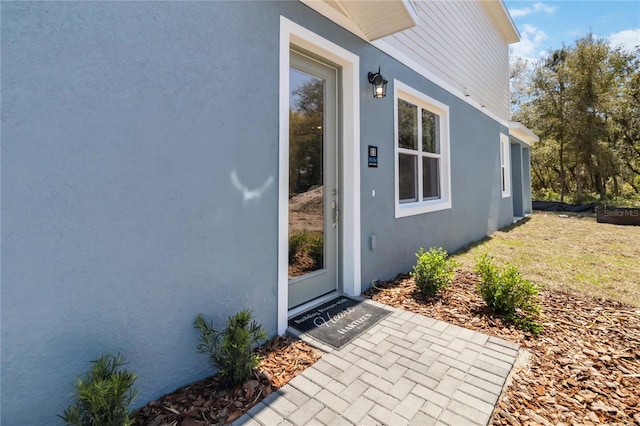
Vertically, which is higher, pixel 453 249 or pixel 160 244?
pixel 160 244

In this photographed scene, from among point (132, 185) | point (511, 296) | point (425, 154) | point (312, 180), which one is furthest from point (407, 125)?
point (132, 185)

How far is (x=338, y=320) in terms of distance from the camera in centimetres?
299

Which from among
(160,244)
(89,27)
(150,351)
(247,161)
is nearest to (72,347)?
(150,351)

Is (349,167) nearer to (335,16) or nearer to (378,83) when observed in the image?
(378,83)

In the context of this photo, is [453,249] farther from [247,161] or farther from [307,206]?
[247,161]

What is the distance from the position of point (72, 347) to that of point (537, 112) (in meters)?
21.1

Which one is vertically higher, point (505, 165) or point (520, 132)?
point (520, 132)

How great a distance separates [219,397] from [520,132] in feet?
39.3

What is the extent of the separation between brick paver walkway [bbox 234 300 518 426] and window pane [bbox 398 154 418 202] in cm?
241

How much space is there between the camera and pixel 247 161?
8.04 ft

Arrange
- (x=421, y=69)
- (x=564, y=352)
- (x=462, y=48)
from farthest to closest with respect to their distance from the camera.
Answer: (x=462, y=48)
(x=421, y=69)
(x=564, y=352)

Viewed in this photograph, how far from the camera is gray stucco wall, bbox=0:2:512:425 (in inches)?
59.2

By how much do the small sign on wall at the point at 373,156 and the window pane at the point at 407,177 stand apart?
82cm

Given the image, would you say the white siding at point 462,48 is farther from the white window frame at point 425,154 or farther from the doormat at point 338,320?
the doormat at point 338,320
